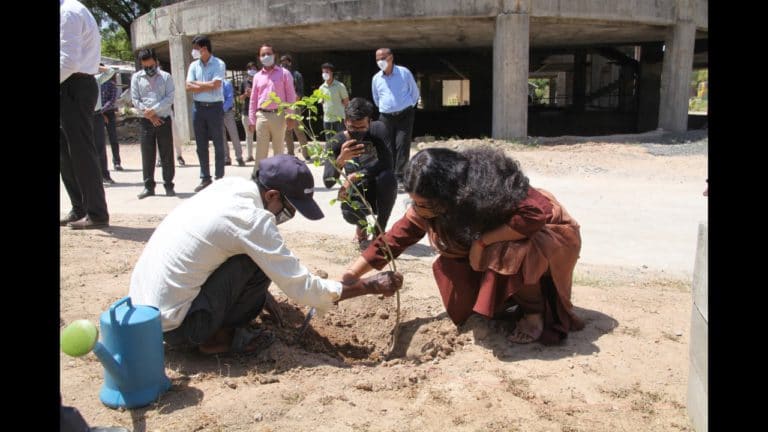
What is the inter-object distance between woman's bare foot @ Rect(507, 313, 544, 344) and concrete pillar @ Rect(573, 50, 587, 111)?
52.6ft

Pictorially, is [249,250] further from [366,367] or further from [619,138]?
[619,138]

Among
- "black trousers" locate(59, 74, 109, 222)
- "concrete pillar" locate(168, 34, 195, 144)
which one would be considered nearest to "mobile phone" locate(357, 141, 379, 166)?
"black trousers" locate(59, 74, 109, 222)

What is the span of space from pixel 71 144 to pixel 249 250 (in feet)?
9.45

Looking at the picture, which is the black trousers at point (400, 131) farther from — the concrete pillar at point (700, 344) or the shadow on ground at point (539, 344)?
the concrete pillar at point (700, 344)

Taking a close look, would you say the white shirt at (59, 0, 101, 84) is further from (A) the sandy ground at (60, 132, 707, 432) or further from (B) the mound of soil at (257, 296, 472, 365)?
(B) the mound of soil at (257, 296, 472, 365)

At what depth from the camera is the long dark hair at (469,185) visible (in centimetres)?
261

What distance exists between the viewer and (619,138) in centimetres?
1155

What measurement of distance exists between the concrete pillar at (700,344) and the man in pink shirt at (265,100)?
5.43 m

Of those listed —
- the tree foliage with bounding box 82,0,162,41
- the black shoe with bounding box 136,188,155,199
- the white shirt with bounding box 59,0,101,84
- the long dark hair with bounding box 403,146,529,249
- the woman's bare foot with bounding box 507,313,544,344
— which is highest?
the tree foliage with bounding box 82,0,162,41

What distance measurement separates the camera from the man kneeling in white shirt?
236 centimetres

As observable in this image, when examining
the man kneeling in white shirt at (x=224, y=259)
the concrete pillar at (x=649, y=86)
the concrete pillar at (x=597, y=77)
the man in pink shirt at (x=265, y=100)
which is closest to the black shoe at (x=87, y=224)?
the man in pink shirt at (x=265, y=100)

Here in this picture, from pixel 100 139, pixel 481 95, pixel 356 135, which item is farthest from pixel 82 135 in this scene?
pixel 481 95

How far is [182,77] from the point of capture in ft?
42.0

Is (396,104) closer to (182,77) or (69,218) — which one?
(69,218)
